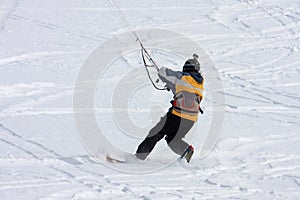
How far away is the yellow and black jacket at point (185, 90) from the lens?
718cm

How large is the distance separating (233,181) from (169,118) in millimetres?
1145

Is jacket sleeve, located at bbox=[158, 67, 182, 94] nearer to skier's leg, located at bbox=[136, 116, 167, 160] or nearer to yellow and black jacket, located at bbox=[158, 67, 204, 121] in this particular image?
yellow and black jacket, located at bbox=[158, 67, 204, 121]

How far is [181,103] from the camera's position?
721 cm

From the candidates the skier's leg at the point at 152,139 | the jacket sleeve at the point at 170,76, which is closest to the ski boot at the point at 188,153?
the skier's leg at the point at 152,139

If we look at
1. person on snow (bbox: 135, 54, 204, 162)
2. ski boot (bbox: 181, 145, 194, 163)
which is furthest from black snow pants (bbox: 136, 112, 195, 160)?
ski boot (bbox: 181, 145, 194, 163)

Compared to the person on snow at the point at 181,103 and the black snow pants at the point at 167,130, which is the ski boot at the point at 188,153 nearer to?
the person on snow at the point at 181,103

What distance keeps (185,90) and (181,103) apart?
0.58ft

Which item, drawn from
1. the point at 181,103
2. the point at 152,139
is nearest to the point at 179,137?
the point at 152,139

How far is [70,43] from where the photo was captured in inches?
560

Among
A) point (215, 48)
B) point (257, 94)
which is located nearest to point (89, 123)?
point (257, 94)

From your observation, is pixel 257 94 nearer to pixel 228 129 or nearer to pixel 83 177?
pixel 228 129

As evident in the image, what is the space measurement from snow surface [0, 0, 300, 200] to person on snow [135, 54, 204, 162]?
1.17ft

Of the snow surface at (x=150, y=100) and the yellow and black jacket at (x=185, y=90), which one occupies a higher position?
the yellow and black jacket at (x=185, y=90)

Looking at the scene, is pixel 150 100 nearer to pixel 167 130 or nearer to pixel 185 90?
pixel 167 130
